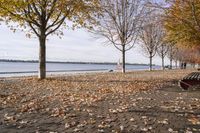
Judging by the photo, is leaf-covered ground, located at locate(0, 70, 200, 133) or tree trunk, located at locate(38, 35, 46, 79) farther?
tree trunk, located at locate(38, 35, 46, 79)

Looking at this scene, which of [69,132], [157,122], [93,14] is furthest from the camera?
[93,14]

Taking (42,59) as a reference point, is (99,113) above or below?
below

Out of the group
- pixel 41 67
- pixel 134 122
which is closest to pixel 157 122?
pixel 134 122

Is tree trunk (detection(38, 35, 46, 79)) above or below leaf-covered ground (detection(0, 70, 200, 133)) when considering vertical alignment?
above

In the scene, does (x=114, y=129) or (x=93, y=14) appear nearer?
(x=114, y=129)

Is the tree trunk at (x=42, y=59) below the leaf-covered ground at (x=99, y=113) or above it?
above

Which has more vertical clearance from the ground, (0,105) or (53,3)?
(53,3)

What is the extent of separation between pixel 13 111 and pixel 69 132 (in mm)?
3179

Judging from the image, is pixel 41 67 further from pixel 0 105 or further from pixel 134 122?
pixel 134 122

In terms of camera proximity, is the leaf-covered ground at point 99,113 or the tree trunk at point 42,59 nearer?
the leaf-covered ground at point 99,113

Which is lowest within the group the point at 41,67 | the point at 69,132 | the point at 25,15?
the point at 69,132

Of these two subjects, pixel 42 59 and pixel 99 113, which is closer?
pixel 99 113

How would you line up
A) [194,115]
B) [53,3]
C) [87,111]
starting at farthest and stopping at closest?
[53,3] → [87,111] → [194,115]

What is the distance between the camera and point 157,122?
878cm
